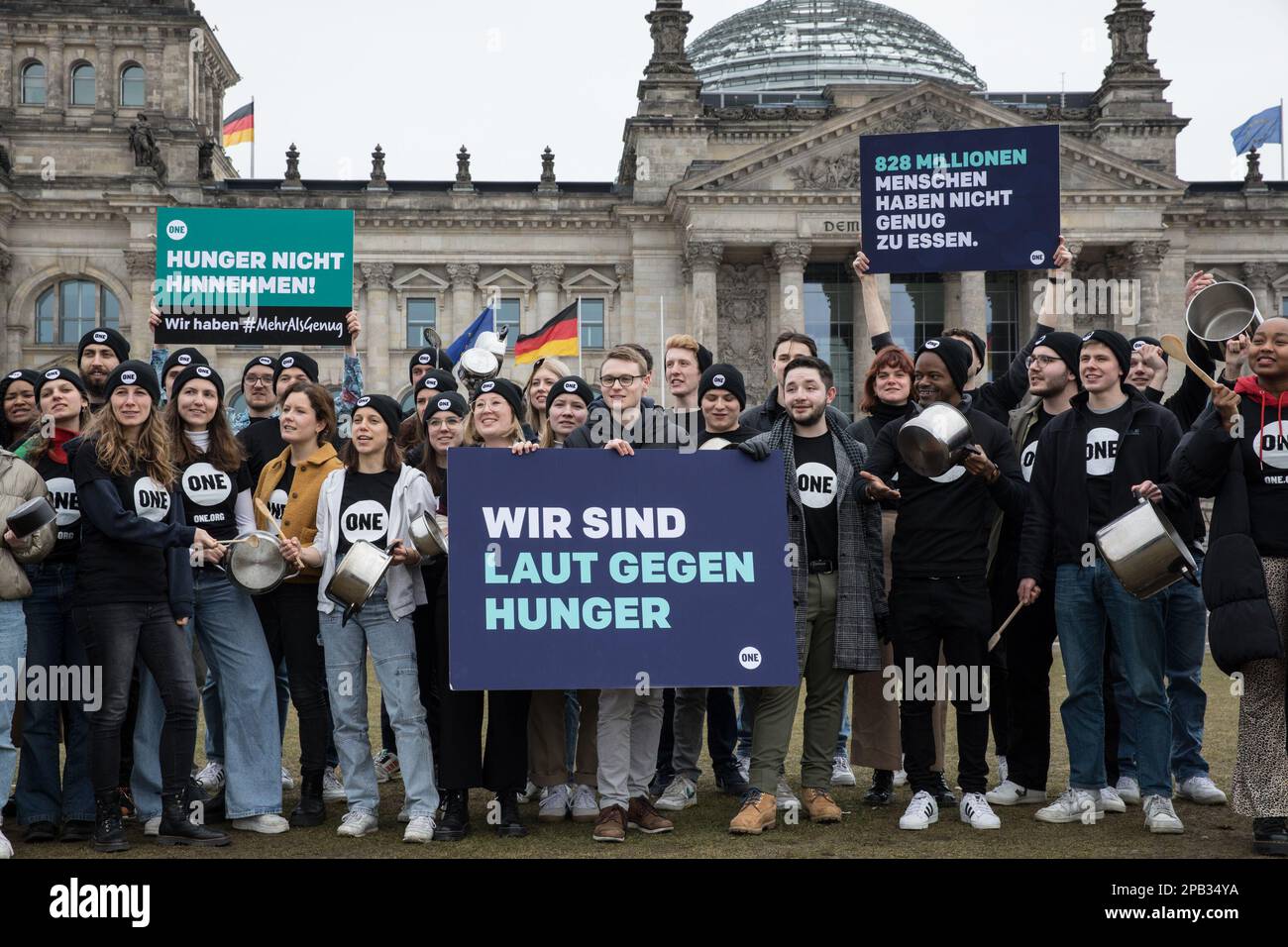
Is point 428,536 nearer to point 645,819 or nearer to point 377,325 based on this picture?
point 645,819

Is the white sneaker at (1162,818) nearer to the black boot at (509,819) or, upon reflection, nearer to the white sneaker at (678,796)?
the white sneaker at (678,796)

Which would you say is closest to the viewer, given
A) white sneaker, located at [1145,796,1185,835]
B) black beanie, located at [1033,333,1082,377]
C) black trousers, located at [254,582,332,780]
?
white sneaker, located at [1145,796,1185,835]

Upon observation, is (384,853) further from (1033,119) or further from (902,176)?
(1033,119)

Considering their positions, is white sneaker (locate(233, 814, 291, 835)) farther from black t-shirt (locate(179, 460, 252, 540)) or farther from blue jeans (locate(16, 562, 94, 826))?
black t-shirt (locate(179, 460, 252, 540))

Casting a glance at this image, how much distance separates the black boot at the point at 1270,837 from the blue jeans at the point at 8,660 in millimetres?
6619

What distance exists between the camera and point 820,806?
318 inches

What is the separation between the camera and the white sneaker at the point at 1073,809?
7977 mm

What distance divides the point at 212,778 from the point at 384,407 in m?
2.98

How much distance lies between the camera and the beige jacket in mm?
7359

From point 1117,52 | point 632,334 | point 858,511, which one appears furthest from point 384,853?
point 1117,52

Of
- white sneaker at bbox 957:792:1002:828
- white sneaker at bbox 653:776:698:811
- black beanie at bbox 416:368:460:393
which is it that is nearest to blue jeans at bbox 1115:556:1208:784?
white sneaker at bbox 957:792:1002:828

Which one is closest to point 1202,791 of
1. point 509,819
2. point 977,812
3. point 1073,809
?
point 1073,809

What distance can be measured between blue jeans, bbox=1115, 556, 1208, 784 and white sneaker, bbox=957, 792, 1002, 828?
3.88ft

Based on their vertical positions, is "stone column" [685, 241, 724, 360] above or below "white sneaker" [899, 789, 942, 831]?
above
